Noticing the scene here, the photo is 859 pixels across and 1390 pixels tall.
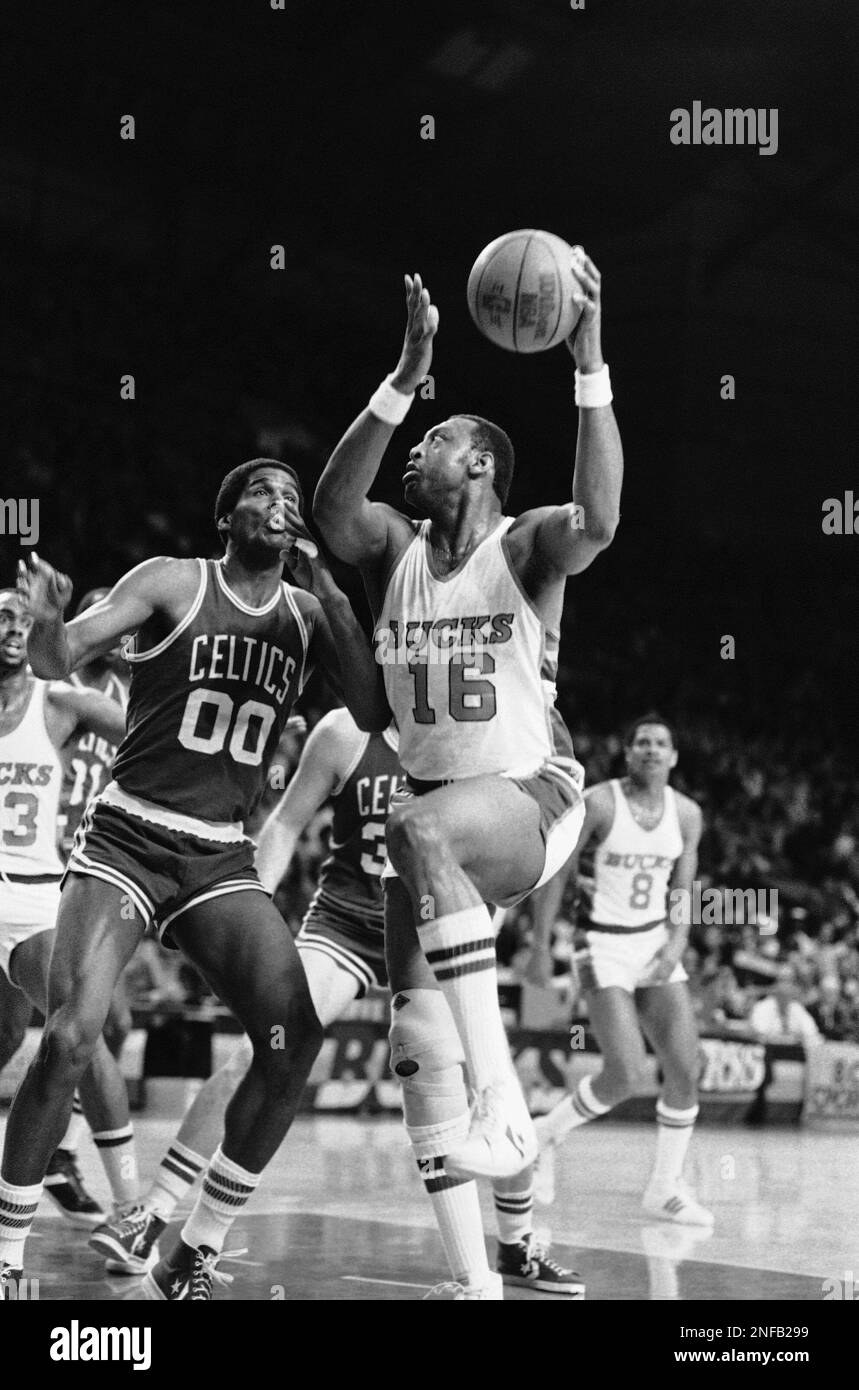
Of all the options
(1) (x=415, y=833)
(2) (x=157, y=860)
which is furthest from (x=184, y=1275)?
(1) (x=415, y=833)

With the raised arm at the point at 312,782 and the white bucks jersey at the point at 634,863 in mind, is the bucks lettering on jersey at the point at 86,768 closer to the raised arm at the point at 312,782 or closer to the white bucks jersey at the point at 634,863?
the raised arm at the point at 312,782

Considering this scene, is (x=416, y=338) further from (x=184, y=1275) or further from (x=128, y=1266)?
(x=128, y=1266)

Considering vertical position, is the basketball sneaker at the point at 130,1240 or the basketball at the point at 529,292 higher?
the basketball at the point at 529,292

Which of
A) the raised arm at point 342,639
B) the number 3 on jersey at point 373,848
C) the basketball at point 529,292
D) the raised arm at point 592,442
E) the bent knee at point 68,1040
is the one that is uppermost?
the basketball at point 529,292

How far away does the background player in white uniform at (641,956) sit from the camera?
8.28 metres

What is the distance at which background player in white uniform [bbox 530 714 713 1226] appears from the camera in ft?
27.2

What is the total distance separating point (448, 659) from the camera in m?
4.98

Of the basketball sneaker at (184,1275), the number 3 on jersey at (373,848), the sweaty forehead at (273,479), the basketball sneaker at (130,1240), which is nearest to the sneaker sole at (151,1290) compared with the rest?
the basketball sneaker at (184,1275)

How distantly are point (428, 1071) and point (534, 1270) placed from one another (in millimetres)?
1331

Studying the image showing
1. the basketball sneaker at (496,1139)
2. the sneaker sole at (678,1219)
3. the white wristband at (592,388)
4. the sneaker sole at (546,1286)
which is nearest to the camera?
the basketball sneaker at (496,1139)

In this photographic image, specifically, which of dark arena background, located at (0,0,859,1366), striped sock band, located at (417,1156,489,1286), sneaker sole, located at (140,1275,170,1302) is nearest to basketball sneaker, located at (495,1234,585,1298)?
striped sock band, located at (417,1156,489,1286)

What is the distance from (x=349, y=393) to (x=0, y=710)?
1467cm

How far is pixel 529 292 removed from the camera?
4871 millimetres

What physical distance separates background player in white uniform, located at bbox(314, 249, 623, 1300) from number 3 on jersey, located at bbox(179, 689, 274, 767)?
520 mm
